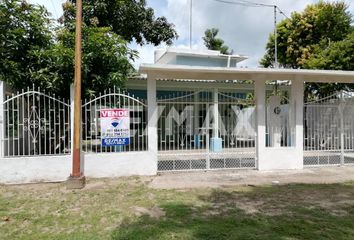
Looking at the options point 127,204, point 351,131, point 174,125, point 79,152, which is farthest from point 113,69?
point 351,131

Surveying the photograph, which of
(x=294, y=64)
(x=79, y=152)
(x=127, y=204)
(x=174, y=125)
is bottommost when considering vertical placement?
(x=127, y=204)

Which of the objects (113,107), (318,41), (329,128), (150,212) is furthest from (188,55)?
(150,212)

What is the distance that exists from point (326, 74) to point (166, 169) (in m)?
5.37

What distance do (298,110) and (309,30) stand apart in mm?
10888

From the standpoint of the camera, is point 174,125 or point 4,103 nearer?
point 4,103

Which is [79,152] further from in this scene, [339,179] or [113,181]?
[339,179]

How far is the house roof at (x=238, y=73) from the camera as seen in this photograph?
8664 millimetres

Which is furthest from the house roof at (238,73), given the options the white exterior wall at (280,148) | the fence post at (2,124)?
the fence post at (2,124)

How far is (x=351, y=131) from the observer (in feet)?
34.9

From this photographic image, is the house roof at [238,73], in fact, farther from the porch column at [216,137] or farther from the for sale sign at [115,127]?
the for sale sign at [115,127]

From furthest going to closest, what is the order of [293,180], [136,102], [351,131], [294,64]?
[294,64] < [351,131] < [136,102] < [293,180]

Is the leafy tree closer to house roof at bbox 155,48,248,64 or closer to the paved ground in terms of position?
the paved ground

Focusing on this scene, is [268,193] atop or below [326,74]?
below

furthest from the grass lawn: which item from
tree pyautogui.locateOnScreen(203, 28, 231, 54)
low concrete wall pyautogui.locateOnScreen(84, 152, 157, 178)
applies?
tree pyautogui.locateOnScreen(203, 28, 231, 54)
